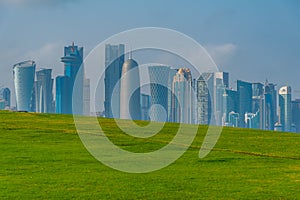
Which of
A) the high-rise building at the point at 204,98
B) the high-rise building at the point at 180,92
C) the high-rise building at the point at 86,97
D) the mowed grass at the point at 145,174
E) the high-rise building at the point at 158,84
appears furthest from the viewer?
the high-rise building at the point at 204,98

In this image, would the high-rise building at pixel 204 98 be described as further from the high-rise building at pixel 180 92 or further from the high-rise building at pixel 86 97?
the high-rise building at pixel 86 97

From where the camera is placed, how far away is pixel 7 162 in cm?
3675

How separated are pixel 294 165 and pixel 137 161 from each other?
906 cm

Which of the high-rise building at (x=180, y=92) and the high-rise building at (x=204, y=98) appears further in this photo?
the high-rise building at (x=204, y=98)

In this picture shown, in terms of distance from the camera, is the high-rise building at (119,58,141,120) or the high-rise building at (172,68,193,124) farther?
the high-rise building at (172,68,193,124)

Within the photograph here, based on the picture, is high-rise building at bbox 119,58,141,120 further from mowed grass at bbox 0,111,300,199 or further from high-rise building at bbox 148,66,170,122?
mowed grass at bbox 0,111,300,199

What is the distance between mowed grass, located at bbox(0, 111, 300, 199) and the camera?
28531 mm

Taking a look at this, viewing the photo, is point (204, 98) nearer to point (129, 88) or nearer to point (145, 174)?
point (129, 88)

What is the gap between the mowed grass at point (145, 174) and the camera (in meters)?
28.5

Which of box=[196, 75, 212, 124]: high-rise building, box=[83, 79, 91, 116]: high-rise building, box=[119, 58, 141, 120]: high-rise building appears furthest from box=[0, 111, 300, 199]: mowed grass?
box=[196, 75, 212, 124]: high-rise building

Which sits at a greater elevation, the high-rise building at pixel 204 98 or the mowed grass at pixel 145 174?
the high-rise building at pixel 204 98

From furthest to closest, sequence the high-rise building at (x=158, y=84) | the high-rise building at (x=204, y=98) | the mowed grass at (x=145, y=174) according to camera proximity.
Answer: the high-rise building at (x=204, y=98), the high-rise building at (x=158, y=84), the mowed grass at (x=145, y=174)

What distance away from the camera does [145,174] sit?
1334 inches

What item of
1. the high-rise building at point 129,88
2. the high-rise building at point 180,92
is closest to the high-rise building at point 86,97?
the high-rise building at point 129,88
